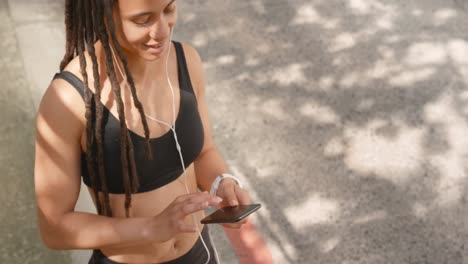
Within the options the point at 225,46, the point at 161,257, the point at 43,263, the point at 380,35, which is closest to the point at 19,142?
the point at 43,263

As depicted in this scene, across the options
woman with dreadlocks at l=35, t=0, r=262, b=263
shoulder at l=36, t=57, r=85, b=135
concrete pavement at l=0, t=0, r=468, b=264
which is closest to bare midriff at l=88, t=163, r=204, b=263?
woman with dreadlocks at l=35, t=0, r=262, b=263

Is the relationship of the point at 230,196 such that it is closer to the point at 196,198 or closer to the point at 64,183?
the point at 196,198

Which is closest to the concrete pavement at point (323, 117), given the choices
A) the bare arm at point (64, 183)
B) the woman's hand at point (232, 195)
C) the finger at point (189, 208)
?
the woman's hand at point (232, 195)

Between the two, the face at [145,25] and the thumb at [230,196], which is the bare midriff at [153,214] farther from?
the face at [145,25]

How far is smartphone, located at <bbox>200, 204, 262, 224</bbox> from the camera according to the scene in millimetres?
2270

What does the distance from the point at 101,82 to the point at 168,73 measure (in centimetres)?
30

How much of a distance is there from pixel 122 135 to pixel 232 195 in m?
0.53

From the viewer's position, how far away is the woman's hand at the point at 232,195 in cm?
243

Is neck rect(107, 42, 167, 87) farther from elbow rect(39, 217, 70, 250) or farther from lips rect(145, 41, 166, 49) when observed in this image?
elbow rect(39, 217, 70, 250)

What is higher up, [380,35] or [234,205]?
[234,205]

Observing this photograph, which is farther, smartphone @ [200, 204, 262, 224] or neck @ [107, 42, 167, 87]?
smartphone @ [200, 204, 262, 224]

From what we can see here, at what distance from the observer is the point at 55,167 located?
81.0 inches

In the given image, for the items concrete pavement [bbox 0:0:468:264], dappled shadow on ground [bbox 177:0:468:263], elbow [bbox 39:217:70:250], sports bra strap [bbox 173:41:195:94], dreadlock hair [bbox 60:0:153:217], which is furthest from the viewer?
dappled shadow on ground [bbox 177:0:468:263]

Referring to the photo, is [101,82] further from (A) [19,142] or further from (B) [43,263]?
(A) [19,142]
